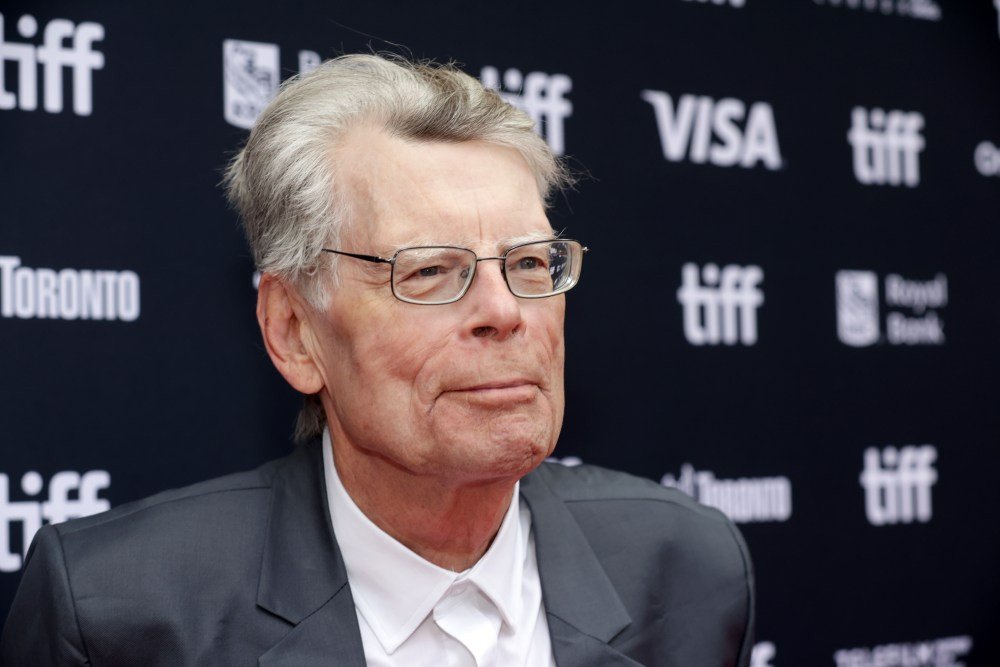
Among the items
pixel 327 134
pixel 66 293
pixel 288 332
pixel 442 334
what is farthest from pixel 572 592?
pixel 66 293

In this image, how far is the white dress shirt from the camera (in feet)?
4.55

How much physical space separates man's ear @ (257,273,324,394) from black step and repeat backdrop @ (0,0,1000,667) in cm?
32

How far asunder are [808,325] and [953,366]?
17.3 inches

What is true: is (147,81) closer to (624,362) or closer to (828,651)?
(624,362)

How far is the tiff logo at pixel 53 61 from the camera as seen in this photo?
65.3 inches

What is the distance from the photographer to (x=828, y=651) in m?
2.24

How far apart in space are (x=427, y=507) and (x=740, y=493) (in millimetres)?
987

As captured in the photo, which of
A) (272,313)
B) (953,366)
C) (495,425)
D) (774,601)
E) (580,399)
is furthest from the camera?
(953,366)

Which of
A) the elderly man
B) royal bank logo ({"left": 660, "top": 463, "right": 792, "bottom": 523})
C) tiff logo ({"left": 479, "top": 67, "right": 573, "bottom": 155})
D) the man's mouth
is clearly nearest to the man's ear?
the elderly man

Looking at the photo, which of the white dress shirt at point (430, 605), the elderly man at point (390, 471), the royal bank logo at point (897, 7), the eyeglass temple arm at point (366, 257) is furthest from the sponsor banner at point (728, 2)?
the white dress shirt at point (430, 605)

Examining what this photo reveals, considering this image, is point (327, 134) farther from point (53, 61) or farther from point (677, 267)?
point (677, 267)

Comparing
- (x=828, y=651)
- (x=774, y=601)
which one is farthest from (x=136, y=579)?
(x=828, y=651)

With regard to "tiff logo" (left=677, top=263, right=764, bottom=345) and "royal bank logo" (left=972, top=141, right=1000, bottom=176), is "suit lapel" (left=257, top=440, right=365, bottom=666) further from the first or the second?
"royal bank logo" (left=972, top=141, right=1000, bottom=176)

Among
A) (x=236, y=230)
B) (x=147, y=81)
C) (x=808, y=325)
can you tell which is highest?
(x=147, y=81)
